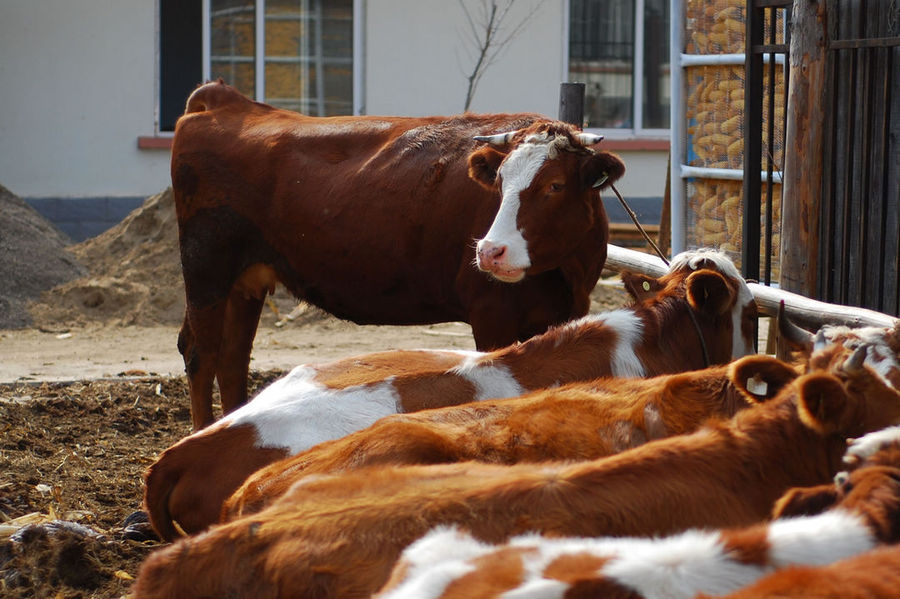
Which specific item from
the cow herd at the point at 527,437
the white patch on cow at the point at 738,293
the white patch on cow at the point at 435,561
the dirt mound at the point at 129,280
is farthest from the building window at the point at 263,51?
the white patch on cow at the point at 435,561

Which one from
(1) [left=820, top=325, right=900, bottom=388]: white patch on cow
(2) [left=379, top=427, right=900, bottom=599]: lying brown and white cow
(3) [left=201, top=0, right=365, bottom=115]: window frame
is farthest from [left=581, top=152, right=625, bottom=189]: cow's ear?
→ (3) [left=201, top=0, right=365, bottom=115]: window frame

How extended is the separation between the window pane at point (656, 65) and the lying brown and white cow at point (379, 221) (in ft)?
28.8

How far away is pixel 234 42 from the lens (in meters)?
15.5

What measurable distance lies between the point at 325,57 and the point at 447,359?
426 inches

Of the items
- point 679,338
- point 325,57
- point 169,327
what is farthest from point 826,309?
point 325,57

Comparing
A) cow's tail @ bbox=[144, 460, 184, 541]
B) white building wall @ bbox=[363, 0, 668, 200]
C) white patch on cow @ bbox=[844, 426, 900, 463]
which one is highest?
white building wall @ bbox=[363, 0, 668, 200]

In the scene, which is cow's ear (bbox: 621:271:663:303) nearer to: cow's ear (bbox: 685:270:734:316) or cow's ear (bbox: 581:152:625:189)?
cow's ear (bbox: 685:270:734:316)

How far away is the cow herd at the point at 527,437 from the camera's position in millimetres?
2727

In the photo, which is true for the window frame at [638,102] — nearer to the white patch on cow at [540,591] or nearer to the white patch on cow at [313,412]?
the white patch on cow at [313,412]

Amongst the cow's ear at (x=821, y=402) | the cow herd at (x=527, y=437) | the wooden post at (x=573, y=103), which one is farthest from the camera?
the wooden post at (x=573, y=103)

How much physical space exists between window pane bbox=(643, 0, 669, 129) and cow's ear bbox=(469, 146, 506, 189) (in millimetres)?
9867

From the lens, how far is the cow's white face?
616 cm

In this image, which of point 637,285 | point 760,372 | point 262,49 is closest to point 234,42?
point 262,49

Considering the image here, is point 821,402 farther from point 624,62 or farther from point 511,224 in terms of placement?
point 624,62
